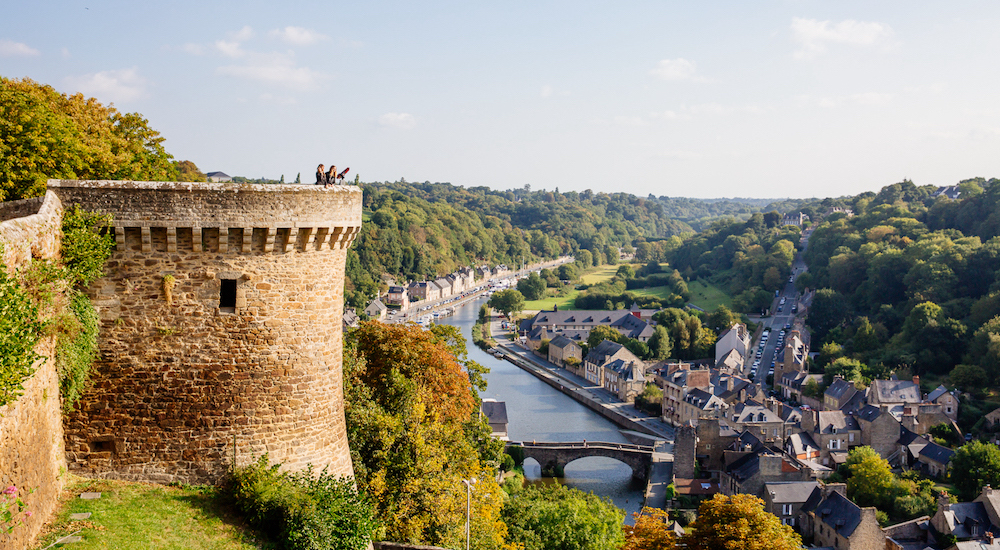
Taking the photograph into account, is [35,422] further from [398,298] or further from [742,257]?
[742,257]

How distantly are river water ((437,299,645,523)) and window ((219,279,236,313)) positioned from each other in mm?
35144

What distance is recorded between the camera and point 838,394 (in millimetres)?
60562

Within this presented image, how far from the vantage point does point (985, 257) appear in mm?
81000

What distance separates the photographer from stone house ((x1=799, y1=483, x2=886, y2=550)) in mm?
→ 36062

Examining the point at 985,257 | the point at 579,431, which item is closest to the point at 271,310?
the point at 579,431

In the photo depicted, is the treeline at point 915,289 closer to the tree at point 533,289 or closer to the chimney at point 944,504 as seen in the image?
the chimney at point 944,504

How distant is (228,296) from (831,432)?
5113cm

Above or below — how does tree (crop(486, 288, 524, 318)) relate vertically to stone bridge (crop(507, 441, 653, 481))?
above

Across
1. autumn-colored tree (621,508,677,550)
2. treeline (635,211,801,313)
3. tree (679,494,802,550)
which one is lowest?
autumn-colored tree (621,508,677,550)

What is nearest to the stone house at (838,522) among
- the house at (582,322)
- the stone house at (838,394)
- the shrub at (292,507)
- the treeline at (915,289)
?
the stone house at (838,394)

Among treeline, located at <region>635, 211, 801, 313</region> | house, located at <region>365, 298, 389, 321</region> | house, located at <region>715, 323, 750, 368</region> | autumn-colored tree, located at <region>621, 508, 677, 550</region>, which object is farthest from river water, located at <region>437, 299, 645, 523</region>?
treeline, located at <region>635, 211, 801, 313</region>

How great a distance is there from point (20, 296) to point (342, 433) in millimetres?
4945

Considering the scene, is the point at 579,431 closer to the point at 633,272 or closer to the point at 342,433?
the point at 342,433

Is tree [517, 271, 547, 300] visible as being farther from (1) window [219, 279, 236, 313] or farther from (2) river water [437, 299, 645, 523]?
(1) window [219, 279, 236, 313]
